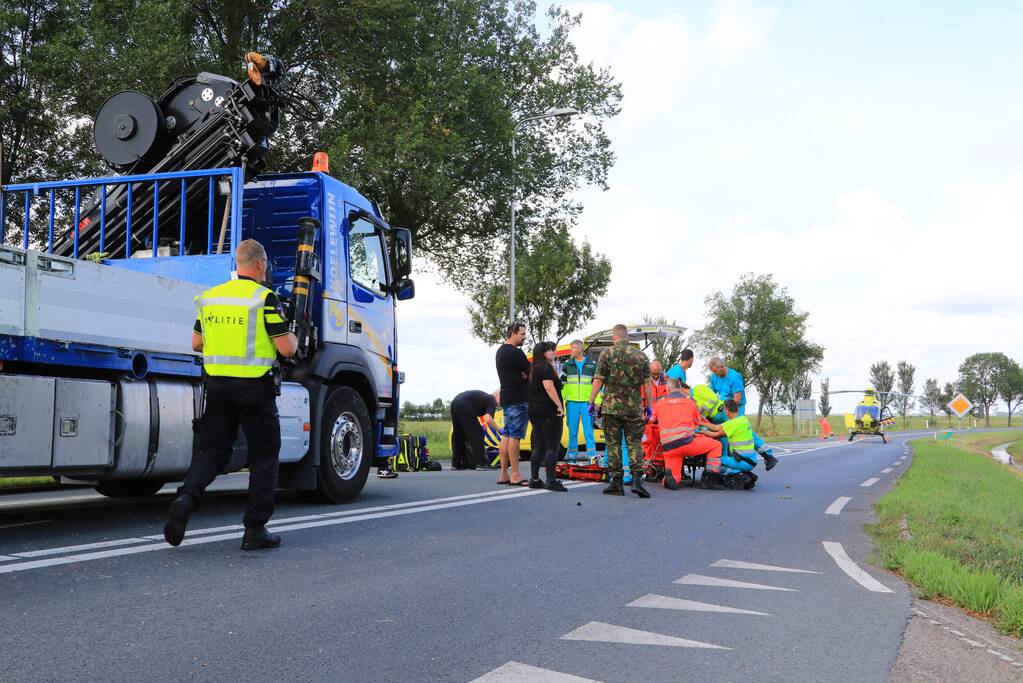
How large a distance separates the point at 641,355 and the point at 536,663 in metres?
7.21

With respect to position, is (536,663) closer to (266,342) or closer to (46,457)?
(266,342)

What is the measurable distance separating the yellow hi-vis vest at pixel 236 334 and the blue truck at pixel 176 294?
0.97 meters

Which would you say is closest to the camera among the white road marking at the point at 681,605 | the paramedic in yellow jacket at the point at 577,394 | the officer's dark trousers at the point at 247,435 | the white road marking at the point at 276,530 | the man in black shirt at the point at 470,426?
the white road marking at the point at 681,605

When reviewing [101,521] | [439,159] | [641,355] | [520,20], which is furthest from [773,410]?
[101,521]

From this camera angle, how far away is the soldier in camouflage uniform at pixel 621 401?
10.5 meters

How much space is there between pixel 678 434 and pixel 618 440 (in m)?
1.44

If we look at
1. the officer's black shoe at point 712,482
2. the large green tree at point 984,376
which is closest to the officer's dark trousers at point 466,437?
the officer's black shoe at point 712,482

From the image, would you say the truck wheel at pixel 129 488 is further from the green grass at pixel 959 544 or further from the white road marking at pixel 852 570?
the green grass at pixel 959 544

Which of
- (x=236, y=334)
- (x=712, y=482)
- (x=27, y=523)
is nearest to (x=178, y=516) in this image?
(x=236, y=334)

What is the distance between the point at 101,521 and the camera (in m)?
7.37

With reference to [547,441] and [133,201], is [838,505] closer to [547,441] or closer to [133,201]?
[547,441]

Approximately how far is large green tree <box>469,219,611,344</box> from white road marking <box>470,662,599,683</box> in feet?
74.5

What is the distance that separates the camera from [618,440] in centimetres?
1069

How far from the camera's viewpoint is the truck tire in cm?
848
